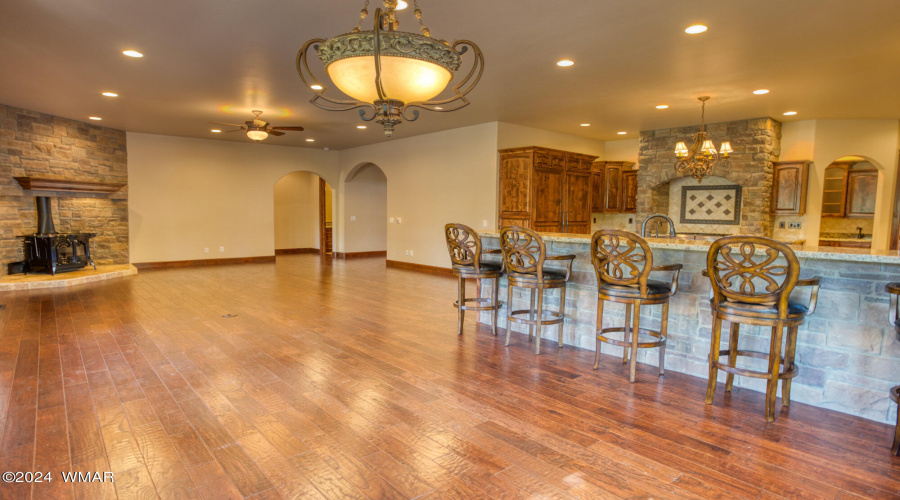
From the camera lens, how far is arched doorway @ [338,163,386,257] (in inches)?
468

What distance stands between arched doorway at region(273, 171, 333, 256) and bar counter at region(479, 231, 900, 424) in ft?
33.4

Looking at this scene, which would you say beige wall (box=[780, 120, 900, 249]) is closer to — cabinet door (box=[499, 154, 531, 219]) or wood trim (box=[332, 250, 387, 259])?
cabinet door (box=[499, 154, 531, 219])

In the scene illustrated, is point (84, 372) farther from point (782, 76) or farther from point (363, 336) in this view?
point (782, 76)

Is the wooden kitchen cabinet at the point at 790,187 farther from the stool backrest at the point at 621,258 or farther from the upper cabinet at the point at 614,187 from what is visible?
the stool backrest at the point at 621,258

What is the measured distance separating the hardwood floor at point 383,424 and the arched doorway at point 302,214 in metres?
8.03

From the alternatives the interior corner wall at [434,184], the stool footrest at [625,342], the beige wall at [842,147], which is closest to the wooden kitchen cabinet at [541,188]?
the interior corner wall at [434,184]

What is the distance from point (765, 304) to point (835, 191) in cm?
916

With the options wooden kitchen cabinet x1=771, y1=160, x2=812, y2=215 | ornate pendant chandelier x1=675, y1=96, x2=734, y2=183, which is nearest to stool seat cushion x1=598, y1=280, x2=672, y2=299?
ornate pendant chandelier x1=675, y1=96, x2=734, y2=183

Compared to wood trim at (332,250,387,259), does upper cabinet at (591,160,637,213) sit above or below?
above

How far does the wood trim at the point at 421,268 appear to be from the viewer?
29.6 ft

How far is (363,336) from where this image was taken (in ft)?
14.8

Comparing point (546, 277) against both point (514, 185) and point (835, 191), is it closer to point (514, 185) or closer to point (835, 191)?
point (514, 185)

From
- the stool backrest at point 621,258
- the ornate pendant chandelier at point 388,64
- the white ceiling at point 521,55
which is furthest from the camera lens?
the white ceiling at point 521,55

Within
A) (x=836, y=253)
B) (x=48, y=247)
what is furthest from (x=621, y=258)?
(x=48, y=247)
